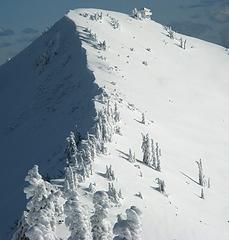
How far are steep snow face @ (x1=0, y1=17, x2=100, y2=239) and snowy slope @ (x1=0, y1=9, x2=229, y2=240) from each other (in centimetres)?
36

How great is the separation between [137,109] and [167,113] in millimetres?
13346

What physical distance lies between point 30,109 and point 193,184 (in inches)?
1988

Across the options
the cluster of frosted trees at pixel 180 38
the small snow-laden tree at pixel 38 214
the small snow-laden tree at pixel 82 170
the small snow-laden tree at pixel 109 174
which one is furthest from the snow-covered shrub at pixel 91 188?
the cluster of frosted trees at pixel 180 38

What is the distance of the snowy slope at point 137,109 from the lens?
6462 centimetres

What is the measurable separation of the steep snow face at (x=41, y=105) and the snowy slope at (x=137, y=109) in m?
0.36

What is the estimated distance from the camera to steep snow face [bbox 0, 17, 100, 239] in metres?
78.7

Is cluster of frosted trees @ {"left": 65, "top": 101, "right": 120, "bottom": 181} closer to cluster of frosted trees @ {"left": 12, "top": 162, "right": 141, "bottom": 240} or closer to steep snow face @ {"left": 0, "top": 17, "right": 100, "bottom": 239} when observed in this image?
steep snow face @ {"left": 0, "top": 17, "right": 100, "bottom": 239}

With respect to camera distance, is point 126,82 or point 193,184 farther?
point 126,82

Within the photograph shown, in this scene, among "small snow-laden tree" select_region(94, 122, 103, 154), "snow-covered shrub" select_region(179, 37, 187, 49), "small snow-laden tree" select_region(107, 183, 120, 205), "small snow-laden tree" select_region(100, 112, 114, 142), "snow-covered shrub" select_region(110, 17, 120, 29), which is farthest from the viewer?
"snow-covered shrub" select_region(179, 37, 187, 49)

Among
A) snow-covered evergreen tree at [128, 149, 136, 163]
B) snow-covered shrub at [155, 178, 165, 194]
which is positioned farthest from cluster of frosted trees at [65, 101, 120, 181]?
snow-covered shrub at [155, 178, 165, 194]

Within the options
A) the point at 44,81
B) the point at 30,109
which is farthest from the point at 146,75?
the point at 30,109

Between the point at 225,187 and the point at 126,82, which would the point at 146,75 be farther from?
the point at 225,187

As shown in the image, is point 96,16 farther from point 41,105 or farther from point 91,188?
point 91,188

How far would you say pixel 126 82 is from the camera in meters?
124
